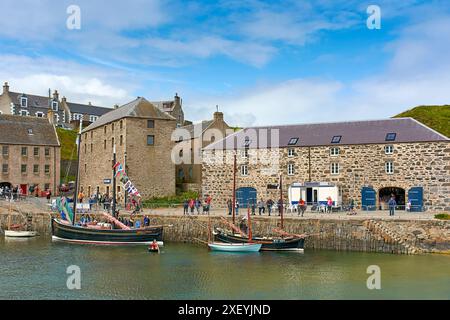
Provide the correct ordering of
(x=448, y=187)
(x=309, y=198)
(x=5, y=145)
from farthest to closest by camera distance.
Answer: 1. (x=5, y=145)
2. (x=309, y=198)
3. (x=448, y=187)

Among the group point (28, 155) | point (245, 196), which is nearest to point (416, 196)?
point (245, 196)

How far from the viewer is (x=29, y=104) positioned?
76.5 m

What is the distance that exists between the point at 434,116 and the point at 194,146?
2764 centimetres

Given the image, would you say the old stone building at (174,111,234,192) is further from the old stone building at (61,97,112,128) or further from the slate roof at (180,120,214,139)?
the old stone building at (61,97,112,128)

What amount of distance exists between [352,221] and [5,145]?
3556 centimetres

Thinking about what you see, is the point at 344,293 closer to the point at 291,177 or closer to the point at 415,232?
the point at 415,232

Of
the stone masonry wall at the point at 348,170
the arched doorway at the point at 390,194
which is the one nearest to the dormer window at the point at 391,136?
→ the stone masonry wall at the point at 348,170

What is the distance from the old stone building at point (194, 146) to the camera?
49.5m

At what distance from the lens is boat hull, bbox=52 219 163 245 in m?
29.9

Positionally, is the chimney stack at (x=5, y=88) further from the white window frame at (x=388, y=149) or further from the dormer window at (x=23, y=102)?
the white window frame at (x=388, y=149)

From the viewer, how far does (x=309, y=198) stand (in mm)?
34250

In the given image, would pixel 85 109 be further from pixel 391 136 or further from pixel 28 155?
pixel 391 136
